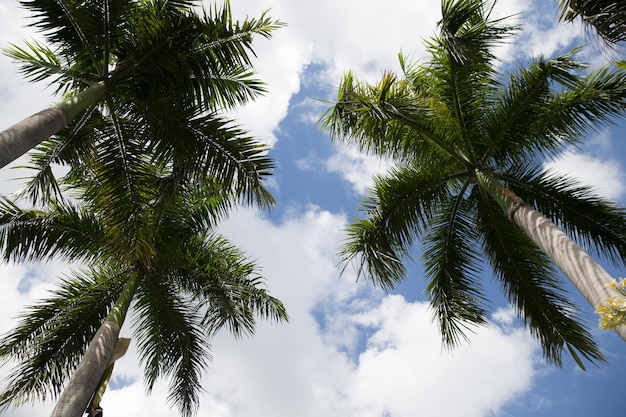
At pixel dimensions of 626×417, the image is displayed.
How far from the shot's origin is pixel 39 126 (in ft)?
24.2

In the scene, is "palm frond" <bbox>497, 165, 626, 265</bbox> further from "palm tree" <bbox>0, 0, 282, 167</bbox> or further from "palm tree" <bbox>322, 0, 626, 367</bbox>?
"palm tree" <bbox>0, 0, 282, 167</bbox>

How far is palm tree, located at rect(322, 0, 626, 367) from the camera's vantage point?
941 cm

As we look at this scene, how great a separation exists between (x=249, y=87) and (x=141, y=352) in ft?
20.4

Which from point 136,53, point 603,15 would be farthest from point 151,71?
point 603,15

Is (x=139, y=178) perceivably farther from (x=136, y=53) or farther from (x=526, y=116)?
(x=526, y=116)

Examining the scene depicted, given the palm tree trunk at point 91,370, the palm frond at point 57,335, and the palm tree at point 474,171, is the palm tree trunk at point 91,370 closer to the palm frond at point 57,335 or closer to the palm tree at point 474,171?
the palm frond at point 57,335

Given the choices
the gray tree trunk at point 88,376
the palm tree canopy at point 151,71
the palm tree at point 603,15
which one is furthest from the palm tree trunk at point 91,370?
the palm tree at point 603,15

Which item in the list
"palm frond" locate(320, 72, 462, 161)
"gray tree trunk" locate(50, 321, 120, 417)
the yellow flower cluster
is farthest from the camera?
"palm frond" locate(320, 72, 462, 161)

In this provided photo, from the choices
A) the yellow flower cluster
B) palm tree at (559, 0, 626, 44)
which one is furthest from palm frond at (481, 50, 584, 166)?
the yellow flower cluster

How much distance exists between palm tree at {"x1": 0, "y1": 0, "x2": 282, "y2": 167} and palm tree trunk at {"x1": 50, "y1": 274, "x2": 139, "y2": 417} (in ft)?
10.8

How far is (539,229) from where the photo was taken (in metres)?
8.02

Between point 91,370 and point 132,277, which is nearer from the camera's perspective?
point 91,370

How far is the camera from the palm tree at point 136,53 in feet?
28.1

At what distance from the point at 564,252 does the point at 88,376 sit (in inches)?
280
